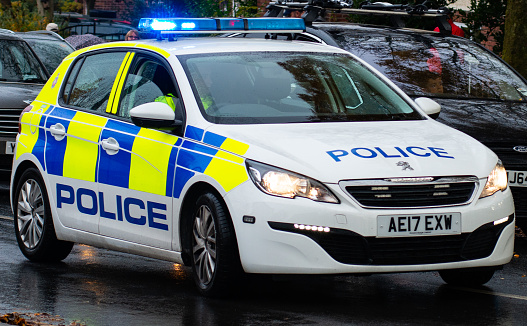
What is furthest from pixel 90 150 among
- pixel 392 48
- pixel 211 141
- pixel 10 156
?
pixel 10 156

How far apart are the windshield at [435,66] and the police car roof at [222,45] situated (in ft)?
6.99

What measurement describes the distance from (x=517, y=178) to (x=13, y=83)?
6.93 meters

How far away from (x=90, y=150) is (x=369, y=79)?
2.00 m

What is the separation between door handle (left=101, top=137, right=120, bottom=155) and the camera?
25.3 ft

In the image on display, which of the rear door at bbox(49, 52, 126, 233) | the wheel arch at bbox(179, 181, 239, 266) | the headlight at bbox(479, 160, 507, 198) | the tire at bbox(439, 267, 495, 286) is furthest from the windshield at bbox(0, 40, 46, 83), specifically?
the headlight at bbox(479, 160, 507, 198)

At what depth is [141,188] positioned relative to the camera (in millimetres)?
7422

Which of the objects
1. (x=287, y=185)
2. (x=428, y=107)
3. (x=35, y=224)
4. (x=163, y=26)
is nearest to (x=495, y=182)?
(x=428, y=107)

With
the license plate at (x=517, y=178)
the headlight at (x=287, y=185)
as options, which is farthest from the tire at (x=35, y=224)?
the license plate at (x=517, y=178)

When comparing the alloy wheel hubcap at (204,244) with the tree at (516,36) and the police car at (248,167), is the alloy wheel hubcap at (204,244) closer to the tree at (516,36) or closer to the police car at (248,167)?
the police car at (248,167)

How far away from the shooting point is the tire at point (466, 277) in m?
7.37

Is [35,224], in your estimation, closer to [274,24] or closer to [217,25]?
[217,25]

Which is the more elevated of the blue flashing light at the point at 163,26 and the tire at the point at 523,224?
the blue flashing light at the point at 163,26

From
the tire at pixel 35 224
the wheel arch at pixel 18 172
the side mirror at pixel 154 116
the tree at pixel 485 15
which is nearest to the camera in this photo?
the side mirror at pixel 154 116

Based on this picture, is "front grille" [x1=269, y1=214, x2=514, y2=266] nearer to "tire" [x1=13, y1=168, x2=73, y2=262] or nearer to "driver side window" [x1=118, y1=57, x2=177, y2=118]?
"driver side window" [x1=118, y1=57, x2=177, y2=118]
